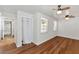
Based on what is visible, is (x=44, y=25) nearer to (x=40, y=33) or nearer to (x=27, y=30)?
(x=40, y=33)

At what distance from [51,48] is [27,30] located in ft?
1.66

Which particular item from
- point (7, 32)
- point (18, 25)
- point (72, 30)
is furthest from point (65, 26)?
point (7, 32)

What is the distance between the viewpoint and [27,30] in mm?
1336

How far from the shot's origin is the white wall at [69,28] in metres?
1.32

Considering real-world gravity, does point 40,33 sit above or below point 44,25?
below

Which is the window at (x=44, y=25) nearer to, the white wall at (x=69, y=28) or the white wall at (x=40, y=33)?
the white wall at (x=40, y=33)

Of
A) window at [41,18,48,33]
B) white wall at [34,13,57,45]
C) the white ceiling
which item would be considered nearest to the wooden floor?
white wall at [34,13,57,45]

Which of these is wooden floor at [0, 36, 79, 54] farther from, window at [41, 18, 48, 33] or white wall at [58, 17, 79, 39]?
window at [41, 18, 48, 33]

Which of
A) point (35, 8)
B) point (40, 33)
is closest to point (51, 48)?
point (40, 33)

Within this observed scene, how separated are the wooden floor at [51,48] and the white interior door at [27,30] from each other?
10 cm

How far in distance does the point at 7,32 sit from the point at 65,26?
986 mm
